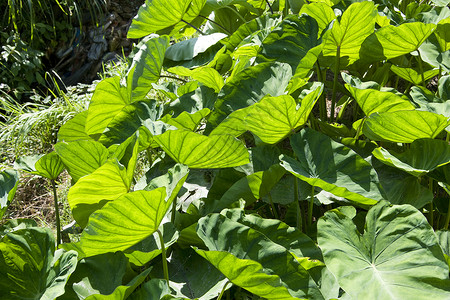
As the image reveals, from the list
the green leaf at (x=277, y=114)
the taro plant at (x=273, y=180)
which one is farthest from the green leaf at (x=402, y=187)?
the green leaf at (x=277, y=114)

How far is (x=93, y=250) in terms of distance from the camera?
847mm

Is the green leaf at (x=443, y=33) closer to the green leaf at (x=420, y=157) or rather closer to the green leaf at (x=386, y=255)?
the green leaf at (x=420, y=157)

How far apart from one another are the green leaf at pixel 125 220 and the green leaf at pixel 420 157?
1.38 ft

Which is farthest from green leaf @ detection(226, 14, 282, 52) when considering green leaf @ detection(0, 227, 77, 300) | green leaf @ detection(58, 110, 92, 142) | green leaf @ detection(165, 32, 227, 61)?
green leaf @ detection(0, 227, 77, 300)

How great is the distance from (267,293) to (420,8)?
1.27 meters

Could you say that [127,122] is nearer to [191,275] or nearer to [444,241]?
[191,275]

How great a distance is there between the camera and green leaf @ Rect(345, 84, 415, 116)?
3.39 ft

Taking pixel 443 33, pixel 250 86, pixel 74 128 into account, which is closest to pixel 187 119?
pixel 250 86

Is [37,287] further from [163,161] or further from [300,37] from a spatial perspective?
[300,37]

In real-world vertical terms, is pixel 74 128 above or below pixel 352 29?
below

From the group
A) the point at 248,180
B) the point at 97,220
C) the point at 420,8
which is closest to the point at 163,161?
the point at 248,180

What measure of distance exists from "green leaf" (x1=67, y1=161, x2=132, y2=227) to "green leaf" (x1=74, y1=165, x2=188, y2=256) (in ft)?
0.49

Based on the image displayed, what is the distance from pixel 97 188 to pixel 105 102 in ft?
1.57

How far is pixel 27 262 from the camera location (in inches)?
34.3
